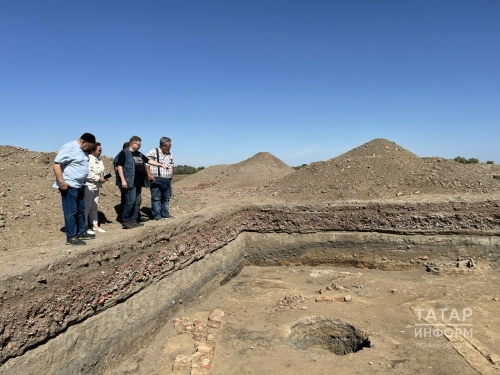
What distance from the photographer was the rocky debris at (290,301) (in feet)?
17.8

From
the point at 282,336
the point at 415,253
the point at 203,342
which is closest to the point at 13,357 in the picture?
the point at 203,342

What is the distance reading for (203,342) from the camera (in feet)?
14.5

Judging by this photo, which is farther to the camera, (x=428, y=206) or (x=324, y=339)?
(x=428, y=206)

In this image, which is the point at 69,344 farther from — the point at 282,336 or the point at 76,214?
the point at 282,336

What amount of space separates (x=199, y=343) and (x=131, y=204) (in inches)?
94.6

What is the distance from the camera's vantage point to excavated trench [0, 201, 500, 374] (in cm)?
335

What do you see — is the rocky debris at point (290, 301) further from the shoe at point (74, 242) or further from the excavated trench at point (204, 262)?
the shoe at point (74, 242)

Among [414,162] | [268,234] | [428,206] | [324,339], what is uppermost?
[414,162]

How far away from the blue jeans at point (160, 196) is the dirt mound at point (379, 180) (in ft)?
12.2

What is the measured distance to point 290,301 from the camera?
5535 mm

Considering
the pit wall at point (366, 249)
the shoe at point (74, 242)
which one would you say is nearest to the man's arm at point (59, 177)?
the shoe at point (74, 242)

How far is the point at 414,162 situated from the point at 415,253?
3949 mm

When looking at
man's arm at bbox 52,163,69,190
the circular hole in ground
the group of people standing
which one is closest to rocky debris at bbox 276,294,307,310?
the circular hole in ground

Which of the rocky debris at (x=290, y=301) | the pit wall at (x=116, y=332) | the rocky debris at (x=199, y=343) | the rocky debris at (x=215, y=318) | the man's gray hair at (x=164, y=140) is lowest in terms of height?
the rocky debris at (x=199, y=343)
